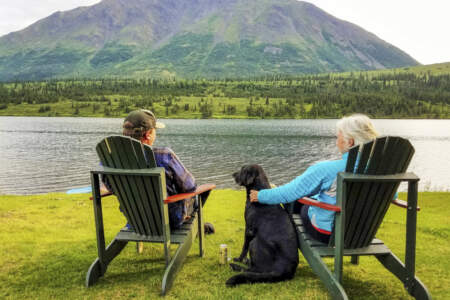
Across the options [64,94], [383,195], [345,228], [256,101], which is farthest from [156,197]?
[64,94]

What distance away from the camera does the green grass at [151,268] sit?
15.4 feet

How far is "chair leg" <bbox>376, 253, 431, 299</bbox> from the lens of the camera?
14.2 feet

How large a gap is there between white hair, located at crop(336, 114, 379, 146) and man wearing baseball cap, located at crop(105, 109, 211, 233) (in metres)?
2.48

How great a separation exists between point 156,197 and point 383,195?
3092mm

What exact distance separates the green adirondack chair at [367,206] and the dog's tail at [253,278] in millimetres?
583

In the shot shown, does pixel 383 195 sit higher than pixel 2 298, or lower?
higher

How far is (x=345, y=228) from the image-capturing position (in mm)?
4336

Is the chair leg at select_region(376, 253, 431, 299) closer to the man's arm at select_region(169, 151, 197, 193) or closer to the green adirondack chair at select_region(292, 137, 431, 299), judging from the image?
Result: the green adirondack chair at select_region(292, 137, 431, 299)

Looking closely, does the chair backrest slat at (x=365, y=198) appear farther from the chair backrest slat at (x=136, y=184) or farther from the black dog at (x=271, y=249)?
the chair backrest slat at (x=136, y=184)

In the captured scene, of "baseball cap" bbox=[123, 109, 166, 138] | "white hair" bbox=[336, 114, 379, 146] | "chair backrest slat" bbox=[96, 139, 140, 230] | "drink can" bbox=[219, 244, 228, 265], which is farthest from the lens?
"drink can" bbox=[219, 244, 228, 265]

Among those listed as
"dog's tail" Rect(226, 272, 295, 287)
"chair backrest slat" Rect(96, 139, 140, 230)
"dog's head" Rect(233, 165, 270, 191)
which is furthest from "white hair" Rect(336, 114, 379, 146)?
"chair backrest slat" Rect(96, 139, 140, 230)

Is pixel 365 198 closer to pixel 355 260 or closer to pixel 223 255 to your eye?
pixel 355 260

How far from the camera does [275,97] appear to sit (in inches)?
6132

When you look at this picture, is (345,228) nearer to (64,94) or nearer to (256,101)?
(256,101)
